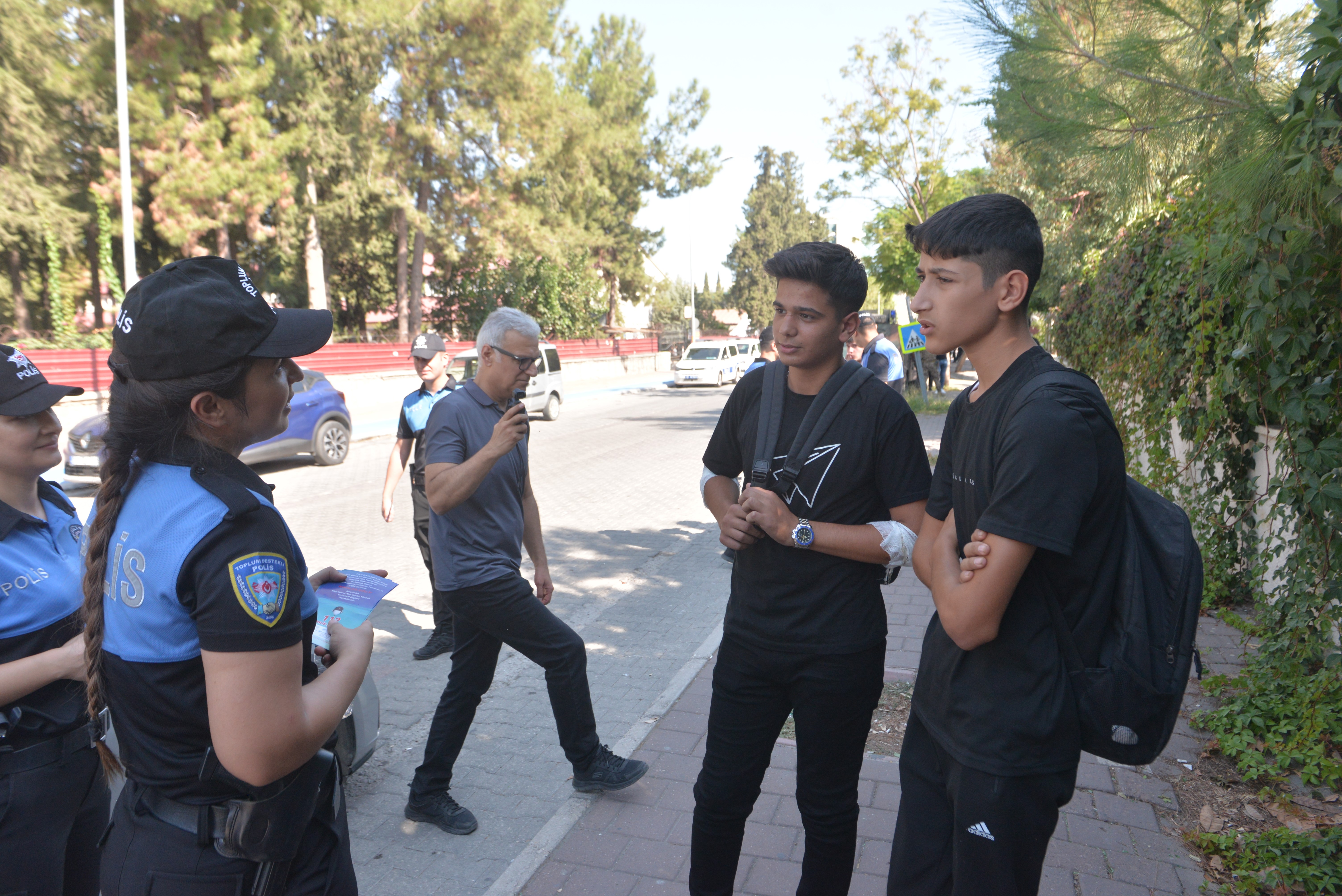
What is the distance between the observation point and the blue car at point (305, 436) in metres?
11.6

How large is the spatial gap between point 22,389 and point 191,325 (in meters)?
1.19

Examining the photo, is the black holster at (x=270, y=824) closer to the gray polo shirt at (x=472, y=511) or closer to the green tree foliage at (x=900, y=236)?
the gray polo shirt at (x=472, y=511)

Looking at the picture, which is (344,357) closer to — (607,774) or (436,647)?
(436,647)

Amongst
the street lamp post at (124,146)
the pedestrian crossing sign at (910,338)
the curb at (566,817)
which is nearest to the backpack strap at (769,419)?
the curb at (566,817)

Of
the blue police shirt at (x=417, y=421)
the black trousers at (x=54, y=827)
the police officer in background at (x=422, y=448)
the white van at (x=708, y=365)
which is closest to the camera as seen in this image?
the black trousers at (x=54, y=827)

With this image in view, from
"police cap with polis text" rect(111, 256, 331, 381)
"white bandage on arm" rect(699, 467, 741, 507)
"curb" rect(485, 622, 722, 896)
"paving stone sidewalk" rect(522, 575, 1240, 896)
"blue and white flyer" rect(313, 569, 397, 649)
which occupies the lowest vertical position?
"curb" rect(485, 622, 722, 896)

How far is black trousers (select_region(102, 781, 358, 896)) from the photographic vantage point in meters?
1.55

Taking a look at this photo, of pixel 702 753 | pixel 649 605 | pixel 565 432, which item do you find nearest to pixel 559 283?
pixel 565 432

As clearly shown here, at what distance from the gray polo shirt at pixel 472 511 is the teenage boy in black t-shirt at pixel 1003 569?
6.33ft

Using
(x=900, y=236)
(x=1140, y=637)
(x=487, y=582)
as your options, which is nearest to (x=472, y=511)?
(x=487, y=582)

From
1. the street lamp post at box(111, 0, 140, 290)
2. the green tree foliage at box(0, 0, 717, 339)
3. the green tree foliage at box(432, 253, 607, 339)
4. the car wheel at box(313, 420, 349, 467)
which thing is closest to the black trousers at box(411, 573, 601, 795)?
the car wheel at box(313, 420, 349, 467)

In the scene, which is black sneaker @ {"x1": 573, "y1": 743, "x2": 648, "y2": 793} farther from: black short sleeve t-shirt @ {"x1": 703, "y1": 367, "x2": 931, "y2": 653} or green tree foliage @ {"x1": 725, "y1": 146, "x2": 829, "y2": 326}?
green tree foliage @ {"x1": 725, "y1": 146, "x2": 829, "y2": 326}

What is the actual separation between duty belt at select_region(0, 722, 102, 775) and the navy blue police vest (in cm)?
65

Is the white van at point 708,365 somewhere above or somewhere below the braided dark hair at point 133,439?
below
